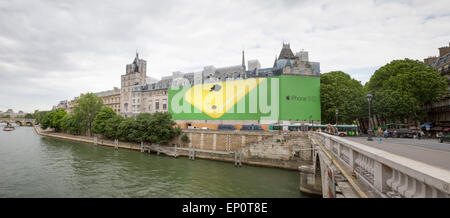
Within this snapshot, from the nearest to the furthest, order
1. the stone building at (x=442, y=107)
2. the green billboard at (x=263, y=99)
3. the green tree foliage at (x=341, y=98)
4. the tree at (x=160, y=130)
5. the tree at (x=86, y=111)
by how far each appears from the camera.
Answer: the green tree foliage at (x=341, y=98) < the stone building at (x=442, y=107) < the tree at (x=160, y=130) < the green billboard at (x=263, y=99) < the tree at (x=86, y=111)

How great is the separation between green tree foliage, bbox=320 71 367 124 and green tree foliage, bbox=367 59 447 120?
2.49 m

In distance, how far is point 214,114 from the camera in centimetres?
4628

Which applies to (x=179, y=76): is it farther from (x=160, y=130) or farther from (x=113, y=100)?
(x=113, y=100)

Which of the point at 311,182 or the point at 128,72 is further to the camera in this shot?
the point at 128,72

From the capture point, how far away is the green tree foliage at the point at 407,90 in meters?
29.9

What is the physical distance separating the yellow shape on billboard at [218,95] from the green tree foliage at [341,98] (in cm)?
1219

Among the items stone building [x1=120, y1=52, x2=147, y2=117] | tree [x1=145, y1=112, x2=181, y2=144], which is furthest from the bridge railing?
stone building [x1=120, y1=52, x2=147, y2=117]

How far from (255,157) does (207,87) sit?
76.6 ft

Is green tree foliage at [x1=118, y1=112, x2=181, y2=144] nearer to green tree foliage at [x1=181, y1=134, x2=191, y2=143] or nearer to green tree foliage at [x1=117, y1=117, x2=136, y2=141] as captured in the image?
green tree foliage at [x1=117, y1=117, x2=136, y2=141]

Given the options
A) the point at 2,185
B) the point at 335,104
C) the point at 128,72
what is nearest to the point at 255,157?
the point at 335,104

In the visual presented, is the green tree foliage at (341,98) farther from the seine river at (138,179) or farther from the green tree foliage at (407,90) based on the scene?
the seine river at (138,179)

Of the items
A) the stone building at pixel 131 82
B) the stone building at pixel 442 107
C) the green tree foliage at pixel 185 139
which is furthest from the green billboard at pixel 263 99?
the stone building at pixel 131 82
